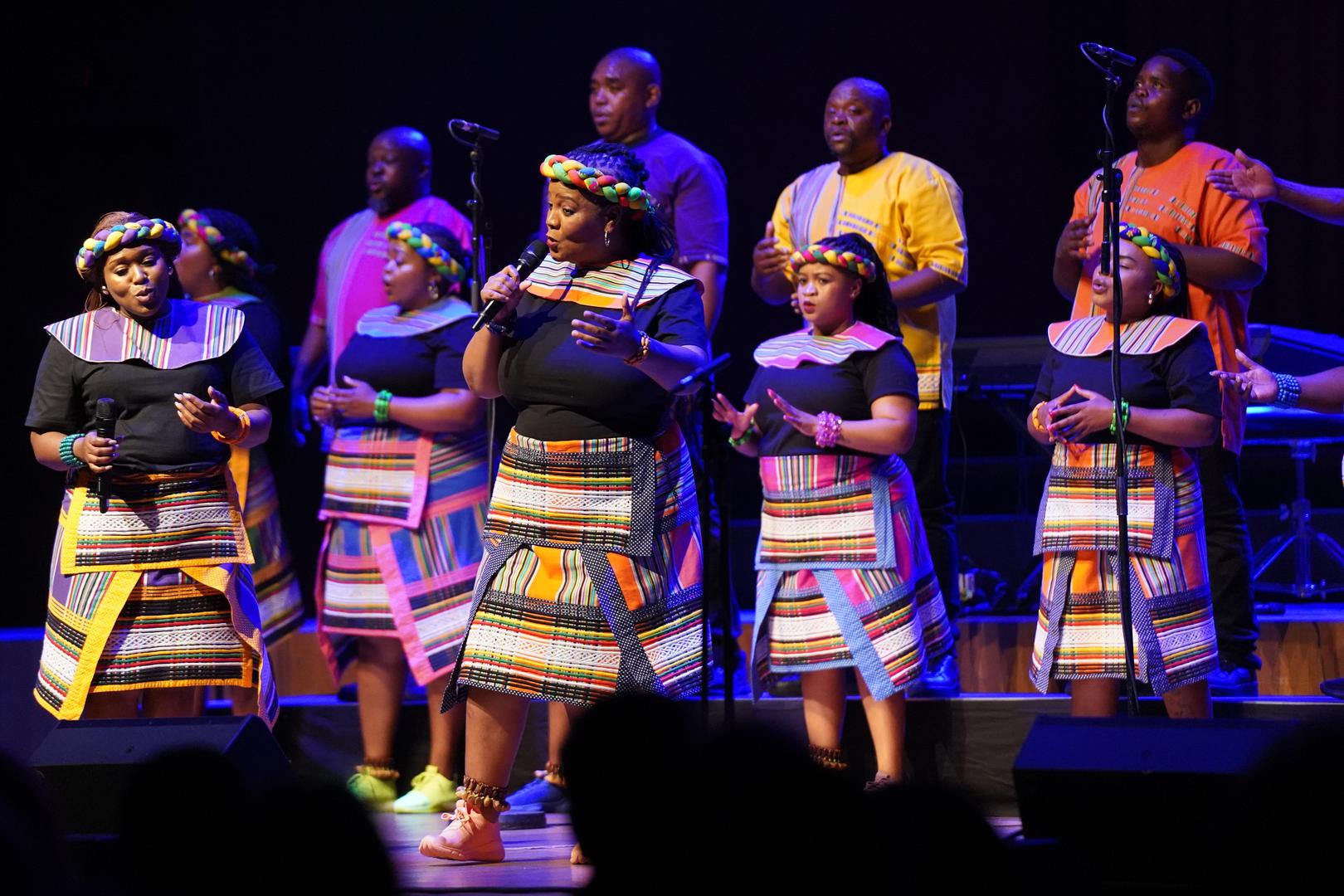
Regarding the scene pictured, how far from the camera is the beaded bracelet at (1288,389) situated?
162 inches

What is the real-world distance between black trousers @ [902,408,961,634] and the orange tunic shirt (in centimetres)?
55

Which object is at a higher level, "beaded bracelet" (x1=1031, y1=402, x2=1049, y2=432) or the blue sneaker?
"beaded bracelet" (x1=1031, y1=402, x2=1049, y2=432)

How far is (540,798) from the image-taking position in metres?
4.76

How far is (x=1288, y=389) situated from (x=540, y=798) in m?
2.29

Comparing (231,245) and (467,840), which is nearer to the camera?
(467,840)

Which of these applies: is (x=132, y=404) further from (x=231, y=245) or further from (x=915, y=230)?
(x=915, y=230)

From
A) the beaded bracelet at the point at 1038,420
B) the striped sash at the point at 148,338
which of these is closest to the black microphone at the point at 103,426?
the striped sash at the point at 148,338

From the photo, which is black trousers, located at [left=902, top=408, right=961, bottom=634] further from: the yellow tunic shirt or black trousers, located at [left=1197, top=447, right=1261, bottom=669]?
black trousers, located at [left=1197, top=447, right=1261, bottom=669]

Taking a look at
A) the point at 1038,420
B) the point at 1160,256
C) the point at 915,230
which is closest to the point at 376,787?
the point at 1038,420

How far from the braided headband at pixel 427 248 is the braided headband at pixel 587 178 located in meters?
1.25

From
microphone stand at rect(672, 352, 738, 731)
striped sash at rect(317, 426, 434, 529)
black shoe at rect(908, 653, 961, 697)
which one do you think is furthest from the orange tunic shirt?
striped sash at rect(317, 426, 434, 529)

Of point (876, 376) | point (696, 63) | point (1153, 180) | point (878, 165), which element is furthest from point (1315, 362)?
point (696, 63)

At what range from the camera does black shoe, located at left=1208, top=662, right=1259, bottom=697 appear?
472 centimetres

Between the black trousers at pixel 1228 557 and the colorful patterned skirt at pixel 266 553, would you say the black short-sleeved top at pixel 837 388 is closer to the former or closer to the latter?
the black trousers at pixel 1228 557
